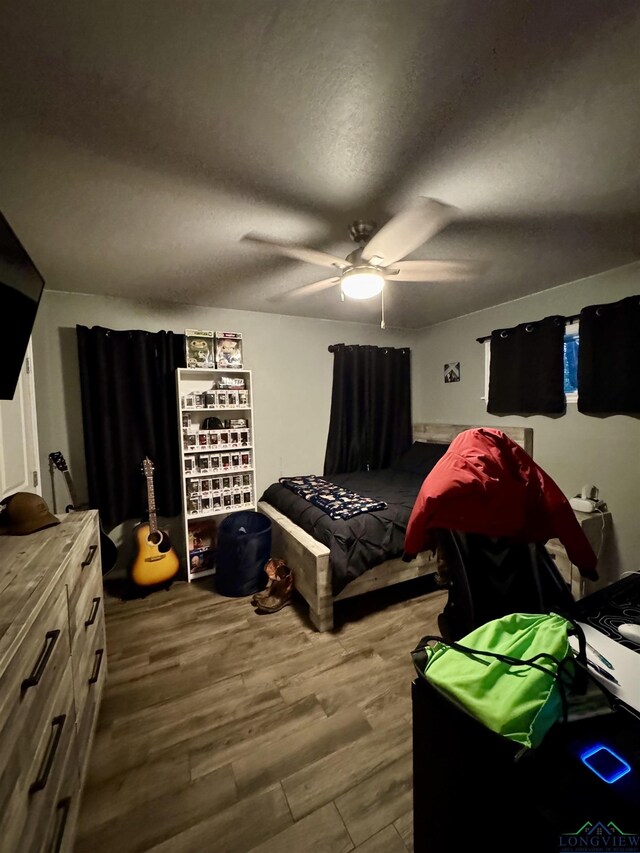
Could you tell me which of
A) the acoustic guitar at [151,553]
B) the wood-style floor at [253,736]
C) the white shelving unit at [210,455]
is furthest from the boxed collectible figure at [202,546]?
the wood-style floor at [253,736]

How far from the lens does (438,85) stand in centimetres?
98

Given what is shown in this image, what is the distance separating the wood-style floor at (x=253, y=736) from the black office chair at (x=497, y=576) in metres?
0.64

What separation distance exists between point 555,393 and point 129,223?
10.3 feet

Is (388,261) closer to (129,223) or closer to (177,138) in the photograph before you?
(177,138)

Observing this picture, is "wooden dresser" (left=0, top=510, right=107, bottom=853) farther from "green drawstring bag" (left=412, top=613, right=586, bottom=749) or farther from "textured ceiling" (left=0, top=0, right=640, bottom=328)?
"textured ceiling" (left=0, top=0, right=640, bottom=328)

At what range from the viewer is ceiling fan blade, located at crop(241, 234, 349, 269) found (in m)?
1.63

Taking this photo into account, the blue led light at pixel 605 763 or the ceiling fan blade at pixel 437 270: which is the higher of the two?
the ceiling fan blade at pixel 437 270

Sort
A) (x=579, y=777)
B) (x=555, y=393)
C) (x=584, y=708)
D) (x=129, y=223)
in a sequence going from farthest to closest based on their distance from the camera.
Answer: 1. (x=555, y=393)
2. (x=129, y=223)
3. (x=584, y=708)
4. (x=579, y=777)

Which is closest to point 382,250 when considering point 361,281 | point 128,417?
point 361,281

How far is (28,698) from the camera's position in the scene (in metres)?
0.79

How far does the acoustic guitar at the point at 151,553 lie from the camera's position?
2.52 m

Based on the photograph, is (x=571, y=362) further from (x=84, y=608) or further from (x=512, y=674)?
(x=84, y=608)

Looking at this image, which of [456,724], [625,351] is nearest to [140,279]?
[456,724]

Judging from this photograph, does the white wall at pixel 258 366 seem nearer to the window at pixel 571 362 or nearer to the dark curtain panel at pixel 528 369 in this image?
the dark curtain panel at pixel 528 369
